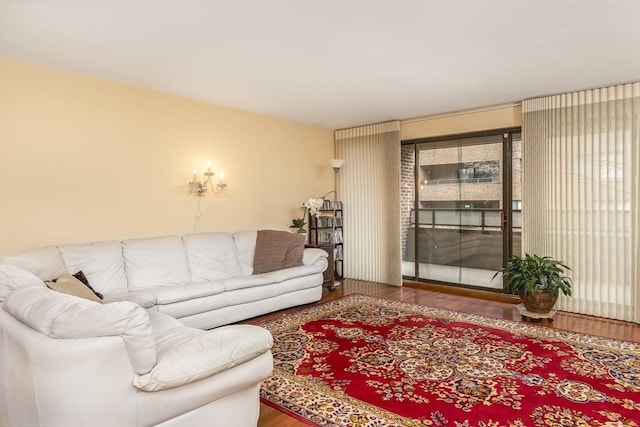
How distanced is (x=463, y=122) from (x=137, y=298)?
15.4ft

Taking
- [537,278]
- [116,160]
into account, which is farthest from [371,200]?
[116,160]

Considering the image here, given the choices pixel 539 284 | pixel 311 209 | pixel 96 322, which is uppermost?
pixel 311 209

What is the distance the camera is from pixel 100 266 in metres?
3.74

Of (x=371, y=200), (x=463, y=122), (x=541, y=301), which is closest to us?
(x=541, y=301)

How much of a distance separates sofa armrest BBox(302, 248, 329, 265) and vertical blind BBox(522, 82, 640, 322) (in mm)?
2599

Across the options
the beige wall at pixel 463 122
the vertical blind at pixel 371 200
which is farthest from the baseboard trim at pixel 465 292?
the beige wall at pixel 463 122

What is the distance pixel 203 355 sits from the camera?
1.86m

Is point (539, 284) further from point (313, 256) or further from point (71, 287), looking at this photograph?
point (71, 287)

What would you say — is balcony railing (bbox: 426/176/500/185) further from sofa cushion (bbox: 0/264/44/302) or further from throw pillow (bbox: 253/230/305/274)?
sofa cushion (bbox: 0/264/44/302)

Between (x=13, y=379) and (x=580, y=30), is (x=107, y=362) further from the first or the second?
(x=580, y=30)

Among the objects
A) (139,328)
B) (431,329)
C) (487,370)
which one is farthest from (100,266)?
(487,370)

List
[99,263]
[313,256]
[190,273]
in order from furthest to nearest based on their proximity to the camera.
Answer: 1. [313,256]
2. [190,273]
3. [99,263]

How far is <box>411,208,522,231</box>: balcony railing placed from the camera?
536 centimetres

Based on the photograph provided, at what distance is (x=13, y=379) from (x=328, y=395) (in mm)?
1753
